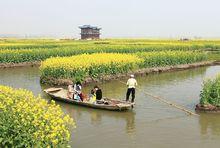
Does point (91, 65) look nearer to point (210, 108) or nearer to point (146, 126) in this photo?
point (210, 108)

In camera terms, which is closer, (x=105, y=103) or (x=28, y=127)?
(x=28, y=127)

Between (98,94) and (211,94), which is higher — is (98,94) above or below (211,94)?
below

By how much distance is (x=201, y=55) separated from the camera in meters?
43.2

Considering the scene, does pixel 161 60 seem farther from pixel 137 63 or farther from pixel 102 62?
pixel 102 62

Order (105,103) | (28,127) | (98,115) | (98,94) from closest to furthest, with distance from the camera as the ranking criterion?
(28,127)
(98,115)
(105,103)
(98,94)

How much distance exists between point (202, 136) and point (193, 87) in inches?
477

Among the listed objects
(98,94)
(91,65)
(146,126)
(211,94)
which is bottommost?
(146,126)

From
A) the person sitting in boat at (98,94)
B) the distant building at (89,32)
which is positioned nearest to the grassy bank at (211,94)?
the person sitting in boat at (98,94)

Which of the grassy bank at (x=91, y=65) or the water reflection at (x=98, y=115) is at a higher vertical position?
the grassy bank at (x=91, y=65)

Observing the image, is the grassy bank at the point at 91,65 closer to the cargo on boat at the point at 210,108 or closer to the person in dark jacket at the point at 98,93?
the person in dark jacket at the point at 98,93

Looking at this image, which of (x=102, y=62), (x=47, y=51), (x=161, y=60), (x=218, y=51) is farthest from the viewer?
(x=218, y=51)

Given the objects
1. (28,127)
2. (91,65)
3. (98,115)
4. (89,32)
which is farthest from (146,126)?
(89,32)

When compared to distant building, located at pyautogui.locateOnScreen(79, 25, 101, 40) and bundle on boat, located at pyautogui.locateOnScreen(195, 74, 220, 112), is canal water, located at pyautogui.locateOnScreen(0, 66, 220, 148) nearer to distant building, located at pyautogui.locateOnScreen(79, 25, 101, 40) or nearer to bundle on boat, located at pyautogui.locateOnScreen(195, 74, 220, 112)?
bundle on boat, located at pyautogui.locateOnScreen(195, 74, 220, 112)

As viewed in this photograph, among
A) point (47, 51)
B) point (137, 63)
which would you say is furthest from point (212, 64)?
point (47, 51)
